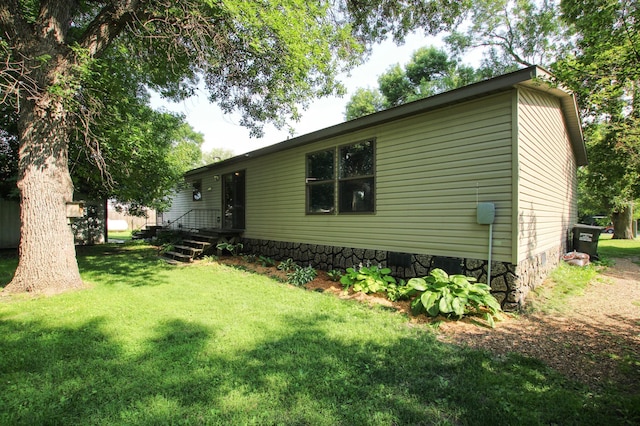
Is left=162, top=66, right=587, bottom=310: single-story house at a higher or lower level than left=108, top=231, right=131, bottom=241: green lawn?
higher

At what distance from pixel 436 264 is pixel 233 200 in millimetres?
7443

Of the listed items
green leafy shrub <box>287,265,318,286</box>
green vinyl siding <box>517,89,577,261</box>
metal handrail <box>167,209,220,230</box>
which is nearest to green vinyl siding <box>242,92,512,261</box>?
green vinyl siding <box>517,89,577,261</box>

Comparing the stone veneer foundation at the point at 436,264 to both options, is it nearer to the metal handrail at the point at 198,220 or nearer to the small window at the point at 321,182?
the small window at the point at 321,182

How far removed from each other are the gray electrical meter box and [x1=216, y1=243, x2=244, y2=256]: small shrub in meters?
7.09

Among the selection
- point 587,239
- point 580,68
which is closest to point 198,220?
point 580,68

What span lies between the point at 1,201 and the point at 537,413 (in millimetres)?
15725

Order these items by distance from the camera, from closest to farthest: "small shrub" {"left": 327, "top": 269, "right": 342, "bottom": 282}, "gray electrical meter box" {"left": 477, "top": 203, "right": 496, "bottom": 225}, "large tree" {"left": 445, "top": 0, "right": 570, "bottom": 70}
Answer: "gray electrical meter box" {"left": 477, "top": 203, "right": 496, "bottom": 225} < "small shrub" {"left": 327, "top": 269, "right": 342, "bottom": 282} < "large tree" {"left": 445, "top": 0, "right": 570, "bottom": 70}

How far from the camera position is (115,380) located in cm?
251

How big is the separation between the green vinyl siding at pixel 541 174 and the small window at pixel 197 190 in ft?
37.2

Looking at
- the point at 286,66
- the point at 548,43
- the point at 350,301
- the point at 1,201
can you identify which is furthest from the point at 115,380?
the point at 548,43

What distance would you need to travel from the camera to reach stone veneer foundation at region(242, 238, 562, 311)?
441 centimetres

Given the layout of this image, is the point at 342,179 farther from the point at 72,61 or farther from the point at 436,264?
the point at 72,61

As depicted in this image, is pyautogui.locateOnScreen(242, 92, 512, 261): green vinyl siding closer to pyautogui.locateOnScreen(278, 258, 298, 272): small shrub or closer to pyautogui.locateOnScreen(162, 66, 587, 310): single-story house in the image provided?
pyautogui.locateOnScreen(162, 66, 587, 310): single-story house

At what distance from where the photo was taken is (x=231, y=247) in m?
9.35
